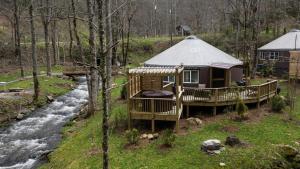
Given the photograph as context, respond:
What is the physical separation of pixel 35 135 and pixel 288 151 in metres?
13.7

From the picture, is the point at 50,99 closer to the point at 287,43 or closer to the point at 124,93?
the point at 124,93

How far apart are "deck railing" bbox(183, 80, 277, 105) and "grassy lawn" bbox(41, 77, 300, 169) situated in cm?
129

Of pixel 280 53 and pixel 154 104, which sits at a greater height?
pixel 280 53

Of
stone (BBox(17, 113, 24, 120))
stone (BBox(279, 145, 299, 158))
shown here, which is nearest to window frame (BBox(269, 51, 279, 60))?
stone (BBox(279, 145, 299, 158))

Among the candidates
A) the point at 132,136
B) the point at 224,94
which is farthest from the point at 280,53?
the point at 132,136

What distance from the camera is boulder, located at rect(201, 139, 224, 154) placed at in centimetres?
1342

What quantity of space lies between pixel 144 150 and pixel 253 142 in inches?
197

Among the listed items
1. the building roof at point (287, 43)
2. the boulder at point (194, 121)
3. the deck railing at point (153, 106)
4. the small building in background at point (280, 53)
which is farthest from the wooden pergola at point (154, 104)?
the building roof at point (287, 43)

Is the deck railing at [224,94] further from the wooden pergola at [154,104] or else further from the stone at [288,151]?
the stone at [288,151]

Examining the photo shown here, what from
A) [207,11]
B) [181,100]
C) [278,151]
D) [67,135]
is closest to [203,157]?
[278,151]

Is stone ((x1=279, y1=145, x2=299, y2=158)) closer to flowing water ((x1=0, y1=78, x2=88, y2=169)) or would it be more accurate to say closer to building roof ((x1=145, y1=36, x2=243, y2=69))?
building roof ((x1=145, y1=36, x2=243, y2=69))

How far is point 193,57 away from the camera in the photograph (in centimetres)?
2225

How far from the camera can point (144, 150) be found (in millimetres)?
14188

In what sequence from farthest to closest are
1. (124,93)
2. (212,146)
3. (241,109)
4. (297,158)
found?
(124,93) < (241,109) < (212,146) < (297,158)
